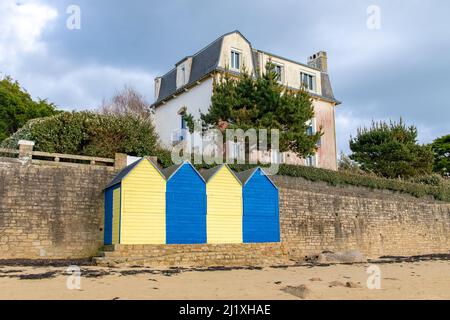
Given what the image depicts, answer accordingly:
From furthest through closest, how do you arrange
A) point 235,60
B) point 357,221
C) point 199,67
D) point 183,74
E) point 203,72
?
point 183,74, point 199,67, point 235,60, point 203,72, point 357,221

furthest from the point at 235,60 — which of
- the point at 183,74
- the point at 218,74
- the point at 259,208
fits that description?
the point at 259,208

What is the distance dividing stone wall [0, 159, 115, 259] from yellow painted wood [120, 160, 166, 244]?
61.7 inches

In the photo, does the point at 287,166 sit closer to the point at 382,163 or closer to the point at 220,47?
the point at 220,47

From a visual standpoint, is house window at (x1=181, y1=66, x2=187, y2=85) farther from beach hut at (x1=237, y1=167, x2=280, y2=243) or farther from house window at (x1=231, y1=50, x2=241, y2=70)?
beach hut at (x1=237, y1=167, x2=280, y2=243)

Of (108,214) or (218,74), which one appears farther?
(218,74)

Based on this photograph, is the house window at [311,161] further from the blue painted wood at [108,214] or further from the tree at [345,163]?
the blue painted wood at [108,214]

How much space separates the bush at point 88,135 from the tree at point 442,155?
86.4 feet

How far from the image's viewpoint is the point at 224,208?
14195mm

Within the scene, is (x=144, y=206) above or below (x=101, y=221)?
above

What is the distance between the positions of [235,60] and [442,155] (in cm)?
2191

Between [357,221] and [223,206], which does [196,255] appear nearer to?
[223,206]

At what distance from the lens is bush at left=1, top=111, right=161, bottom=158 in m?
14.8

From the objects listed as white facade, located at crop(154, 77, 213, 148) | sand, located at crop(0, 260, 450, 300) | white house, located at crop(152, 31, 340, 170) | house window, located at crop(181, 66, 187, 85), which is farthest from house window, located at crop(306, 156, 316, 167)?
sand, located at crop(0, 260, 450, 300)
